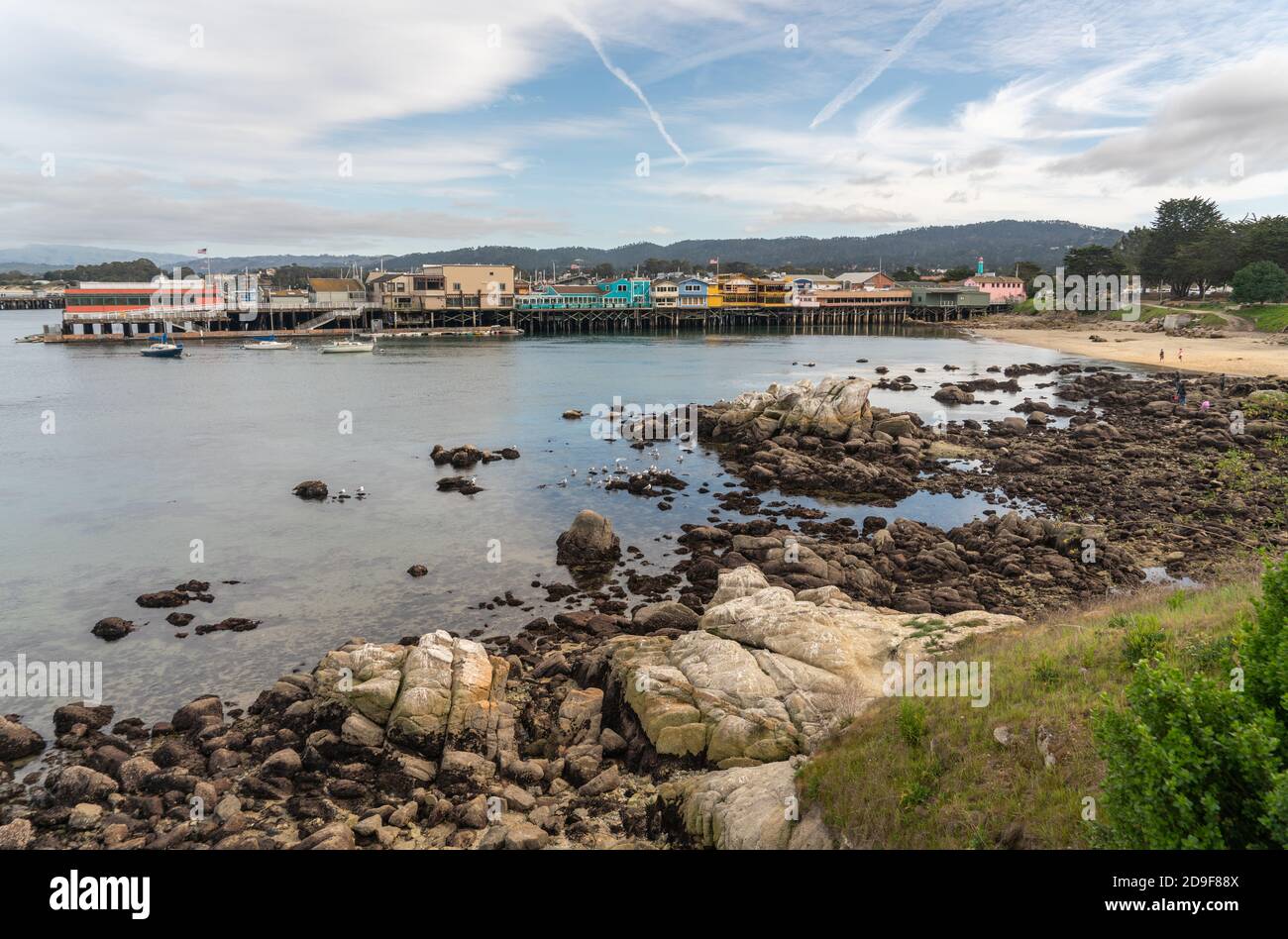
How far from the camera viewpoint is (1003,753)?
9203mm

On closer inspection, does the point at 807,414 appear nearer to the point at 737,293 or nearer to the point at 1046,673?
the point at 1046,673

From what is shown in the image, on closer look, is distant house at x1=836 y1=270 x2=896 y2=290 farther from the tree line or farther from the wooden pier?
the tree line

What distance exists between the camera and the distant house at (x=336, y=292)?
128 m

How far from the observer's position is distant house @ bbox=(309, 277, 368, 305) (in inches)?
5034

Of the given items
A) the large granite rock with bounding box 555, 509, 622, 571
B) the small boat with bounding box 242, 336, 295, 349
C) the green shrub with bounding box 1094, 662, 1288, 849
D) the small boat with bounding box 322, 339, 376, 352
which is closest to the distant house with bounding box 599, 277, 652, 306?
the small boat with bounding box 322, 339, 376, 352

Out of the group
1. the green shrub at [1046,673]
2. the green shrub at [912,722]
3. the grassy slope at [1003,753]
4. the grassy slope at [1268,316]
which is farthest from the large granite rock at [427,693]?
the grassy slope at [1268,316]

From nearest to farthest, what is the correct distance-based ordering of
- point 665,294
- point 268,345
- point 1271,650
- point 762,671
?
point 1271,650 → point 762,671 → point 268,345 → point 665,294

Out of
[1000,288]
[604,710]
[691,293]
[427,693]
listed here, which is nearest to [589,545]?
[604,710]

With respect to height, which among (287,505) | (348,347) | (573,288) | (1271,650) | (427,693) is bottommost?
(427,693)

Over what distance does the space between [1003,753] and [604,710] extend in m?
7.69

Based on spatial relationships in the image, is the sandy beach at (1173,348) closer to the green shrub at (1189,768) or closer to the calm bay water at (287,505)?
the calm bay water at (287,505)

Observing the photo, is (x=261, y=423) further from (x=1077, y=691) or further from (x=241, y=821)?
(x=1077, y=691)

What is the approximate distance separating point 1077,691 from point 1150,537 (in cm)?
1803

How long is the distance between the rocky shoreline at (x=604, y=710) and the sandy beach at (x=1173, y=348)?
4481cm
